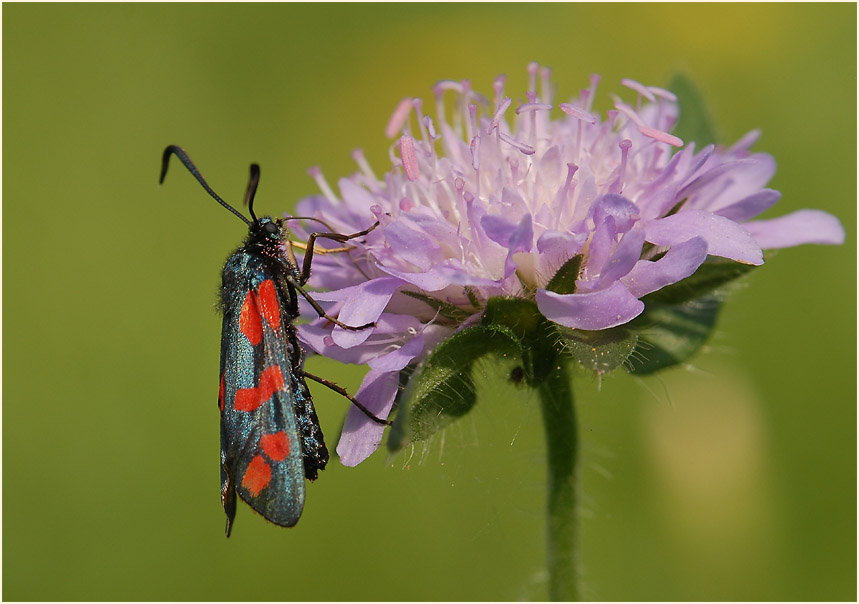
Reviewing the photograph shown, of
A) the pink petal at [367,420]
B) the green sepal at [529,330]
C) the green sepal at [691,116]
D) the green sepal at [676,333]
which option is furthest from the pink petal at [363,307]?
the green sepal at [691,116]

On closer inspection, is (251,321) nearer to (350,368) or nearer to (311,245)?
(311,245)

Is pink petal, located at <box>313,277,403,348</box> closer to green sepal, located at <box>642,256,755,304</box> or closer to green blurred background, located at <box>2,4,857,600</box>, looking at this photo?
green blurred background, located at <box>2,4,857,600</box>

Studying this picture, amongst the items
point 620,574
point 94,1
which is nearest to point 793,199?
point 620,574

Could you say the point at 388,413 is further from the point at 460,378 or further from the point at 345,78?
the point at 345,78

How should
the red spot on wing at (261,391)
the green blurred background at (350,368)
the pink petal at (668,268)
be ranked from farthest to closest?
the green blurred background at (350,368)
the red spot on wing at (261,391)
the pink petal at (668,268)

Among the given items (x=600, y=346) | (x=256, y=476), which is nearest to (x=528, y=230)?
(x=600, y=346)

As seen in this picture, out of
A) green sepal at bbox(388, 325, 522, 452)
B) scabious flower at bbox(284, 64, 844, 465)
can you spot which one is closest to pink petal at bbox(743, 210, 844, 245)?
scabious flower at bbox(284, 64, 844, 465)

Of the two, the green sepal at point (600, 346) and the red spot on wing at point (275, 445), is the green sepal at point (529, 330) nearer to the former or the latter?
the green sepal at point (600, 346)
